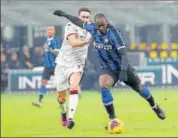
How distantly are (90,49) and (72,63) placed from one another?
1386 cm

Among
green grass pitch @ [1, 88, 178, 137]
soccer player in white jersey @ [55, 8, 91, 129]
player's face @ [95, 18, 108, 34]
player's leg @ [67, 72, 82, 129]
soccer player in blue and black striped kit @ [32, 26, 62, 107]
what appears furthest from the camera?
soccer player in blue and black striped kit @ [32, 26, 62, 107]

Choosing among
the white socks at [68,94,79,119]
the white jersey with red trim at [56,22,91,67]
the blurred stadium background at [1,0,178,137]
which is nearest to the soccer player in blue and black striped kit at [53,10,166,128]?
the white socks at [68,94,79,119]

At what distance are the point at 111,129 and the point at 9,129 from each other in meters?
2.27

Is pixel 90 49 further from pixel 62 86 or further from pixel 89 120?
pixel 62 86

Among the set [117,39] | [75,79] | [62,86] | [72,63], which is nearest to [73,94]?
[75,79]

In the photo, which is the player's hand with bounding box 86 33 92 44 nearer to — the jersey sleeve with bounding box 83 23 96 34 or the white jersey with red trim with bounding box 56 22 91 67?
the jersey sleeve with bounding box 83 23 96 34

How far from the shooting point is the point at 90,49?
2811 centimetres

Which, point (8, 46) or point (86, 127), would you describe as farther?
point (8, 46)

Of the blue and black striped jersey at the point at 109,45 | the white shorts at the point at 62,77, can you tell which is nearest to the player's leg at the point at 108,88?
the blue and black striped jersey at the point at 109,45

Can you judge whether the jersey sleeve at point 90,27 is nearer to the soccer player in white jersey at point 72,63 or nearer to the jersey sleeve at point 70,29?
the soccer player in white jersey at point 72,63

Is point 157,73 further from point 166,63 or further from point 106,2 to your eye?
point 106,2

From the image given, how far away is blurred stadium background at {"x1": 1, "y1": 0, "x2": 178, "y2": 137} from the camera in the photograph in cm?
2939

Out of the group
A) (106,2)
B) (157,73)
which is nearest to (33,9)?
(106,2)

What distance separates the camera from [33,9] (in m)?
31.1
